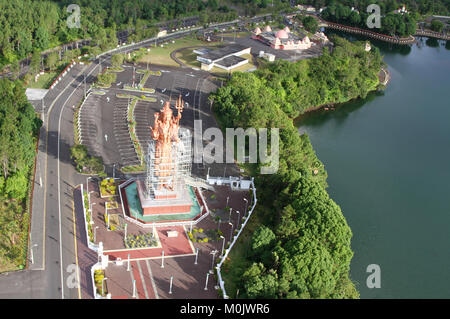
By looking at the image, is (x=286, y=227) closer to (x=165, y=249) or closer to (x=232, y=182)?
(x=165, y=249)

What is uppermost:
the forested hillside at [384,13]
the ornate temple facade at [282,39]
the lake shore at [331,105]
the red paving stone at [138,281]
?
the forested hillside at [384,13]

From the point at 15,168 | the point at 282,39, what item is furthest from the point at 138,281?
the point at 282,39

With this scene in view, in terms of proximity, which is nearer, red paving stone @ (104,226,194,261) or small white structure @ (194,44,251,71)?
red paving stone @ (104,226,194,261)

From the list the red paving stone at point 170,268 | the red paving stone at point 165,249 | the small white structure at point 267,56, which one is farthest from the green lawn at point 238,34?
the red paving stone at point 165,249

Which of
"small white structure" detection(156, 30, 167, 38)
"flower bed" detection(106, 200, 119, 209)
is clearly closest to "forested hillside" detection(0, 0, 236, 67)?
"small white structure" detection(156, 30, 167, 38)

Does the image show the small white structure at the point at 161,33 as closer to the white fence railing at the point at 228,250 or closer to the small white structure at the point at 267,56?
the small white structure at the point at 267,56

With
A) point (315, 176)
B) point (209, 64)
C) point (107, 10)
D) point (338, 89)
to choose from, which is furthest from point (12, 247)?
point (107, 10)

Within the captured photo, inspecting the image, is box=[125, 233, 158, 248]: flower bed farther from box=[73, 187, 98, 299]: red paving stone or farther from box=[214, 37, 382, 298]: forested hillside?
box=[214, 37, 382, 298]: forested hillside
